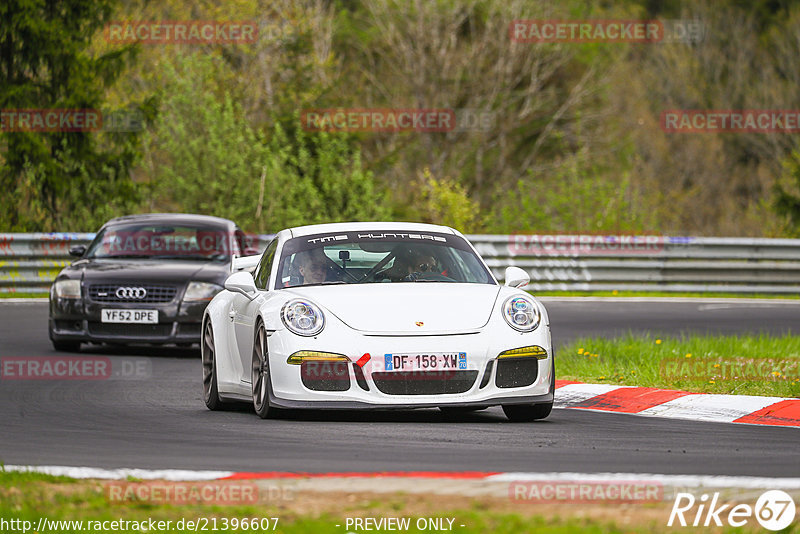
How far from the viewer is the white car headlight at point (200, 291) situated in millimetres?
15664

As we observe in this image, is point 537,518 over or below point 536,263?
over

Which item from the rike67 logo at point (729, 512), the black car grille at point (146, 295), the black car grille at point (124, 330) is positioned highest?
the rike67 logo at point (729, 512)

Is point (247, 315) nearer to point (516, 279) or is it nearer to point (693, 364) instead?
point (516, 279)

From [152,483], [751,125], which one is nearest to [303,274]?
[152,483]

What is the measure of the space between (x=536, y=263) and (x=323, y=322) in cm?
1678

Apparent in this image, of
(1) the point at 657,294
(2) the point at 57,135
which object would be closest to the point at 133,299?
(1) the point at 657,294

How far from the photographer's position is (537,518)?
5750 millimetres

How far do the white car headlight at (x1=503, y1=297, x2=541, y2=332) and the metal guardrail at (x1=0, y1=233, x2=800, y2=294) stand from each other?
15.8 meters

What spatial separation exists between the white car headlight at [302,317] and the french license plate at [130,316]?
618 centimetres

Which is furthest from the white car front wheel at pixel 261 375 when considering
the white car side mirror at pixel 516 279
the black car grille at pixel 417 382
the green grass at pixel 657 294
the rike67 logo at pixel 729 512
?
the green grass at pixel 657 294

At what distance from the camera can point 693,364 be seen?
13008mm

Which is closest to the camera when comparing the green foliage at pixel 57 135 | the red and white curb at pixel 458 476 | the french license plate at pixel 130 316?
the red and white curb at pixel 458 476

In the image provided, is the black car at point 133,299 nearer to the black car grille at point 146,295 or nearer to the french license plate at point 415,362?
the black car grille at point 146,295

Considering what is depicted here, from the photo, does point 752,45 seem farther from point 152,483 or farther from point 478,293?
point 152,483
